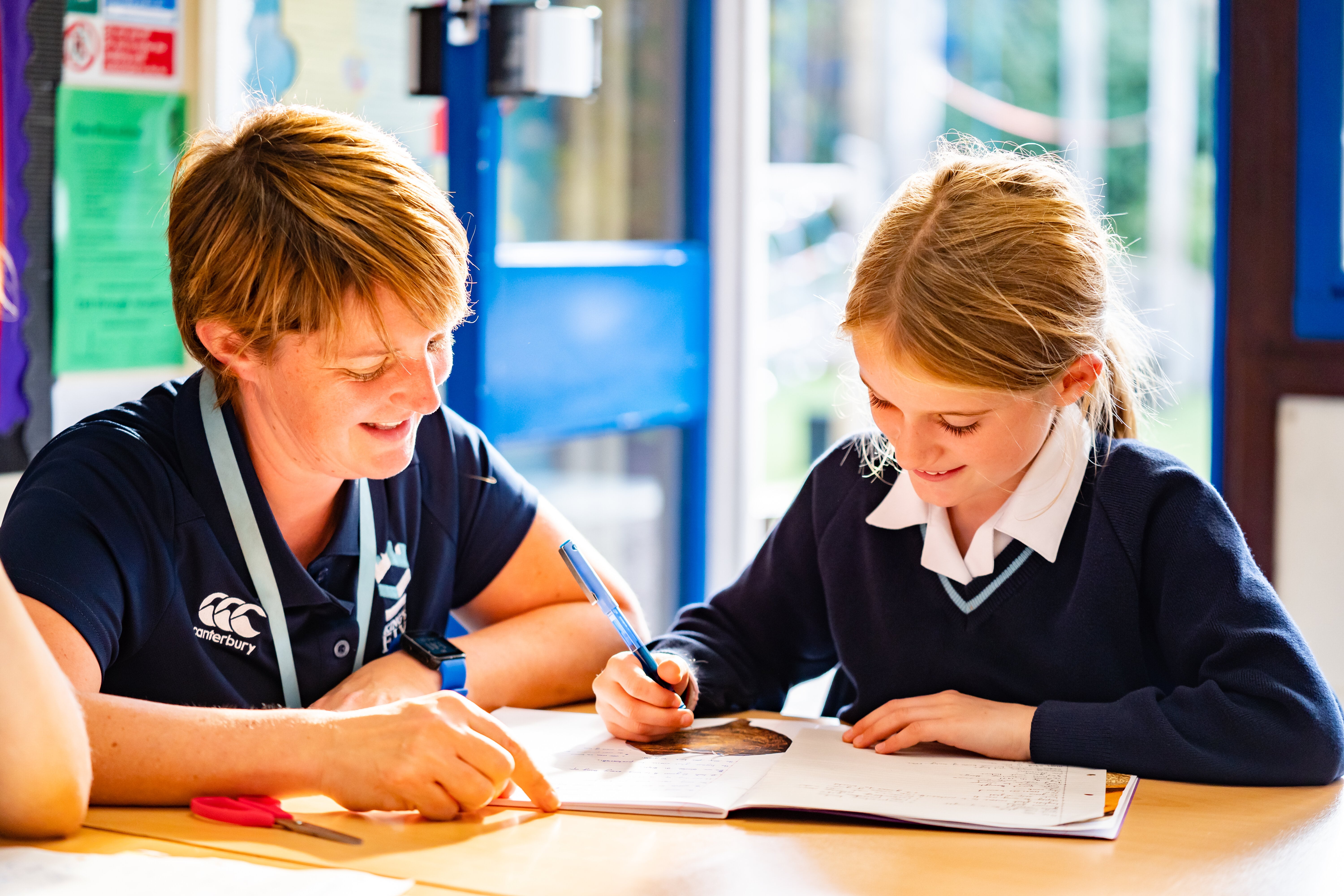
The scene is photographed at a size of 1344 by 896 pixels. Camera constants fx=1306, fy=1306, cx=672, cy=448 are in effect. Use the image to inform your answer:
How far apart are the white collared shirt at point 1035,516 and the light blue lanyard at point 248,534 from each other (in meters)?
0.65

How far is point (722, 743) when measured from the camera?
1267 mm

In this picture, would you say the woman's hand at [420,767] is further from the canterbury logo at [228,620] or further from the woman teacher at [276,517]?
the canterbury logo at [228,620]

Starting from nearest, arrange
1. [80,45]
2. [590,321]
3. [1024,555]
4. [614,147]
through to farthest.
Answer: [1024,555] < [80,45] < [590,321] < [614,147]

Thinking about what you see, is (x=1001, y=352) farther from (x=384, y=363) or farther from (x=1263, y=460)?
(x=1263, y=460)

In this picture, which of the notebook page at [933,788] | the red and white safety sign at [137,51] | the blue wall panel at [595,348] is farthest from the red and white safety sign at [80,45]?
the notebook page at [933,788]

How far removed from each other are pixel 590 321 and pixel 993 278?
1396mm

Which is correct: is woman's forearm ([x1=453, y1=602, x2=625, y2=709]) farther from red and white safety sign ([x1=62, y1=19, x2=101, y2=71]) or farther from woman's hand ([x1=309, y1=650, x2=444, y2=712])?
red and white safety sign ([x1=62, y1=19, x2=101, y2=71])

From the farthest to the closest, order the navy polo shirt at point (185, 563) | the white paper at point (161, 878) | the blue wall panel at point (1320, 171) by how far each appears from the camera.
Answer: the blue wall panel at point (1320, 171) < the navy polo shirt at point (185, 563) < the white paper at point (161, 878)

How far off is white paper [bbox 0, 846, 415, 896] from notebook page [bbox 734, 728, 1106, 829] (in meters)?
0.32

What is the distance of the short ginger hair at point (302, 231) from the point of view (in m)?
1.20

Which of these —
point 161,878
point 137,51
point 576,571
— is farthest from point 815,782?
point 137,51

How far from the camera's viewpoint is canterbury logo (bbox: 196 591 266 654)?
1237 mm

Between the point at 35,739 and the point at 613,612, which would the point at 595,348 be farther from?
the point at 35,739

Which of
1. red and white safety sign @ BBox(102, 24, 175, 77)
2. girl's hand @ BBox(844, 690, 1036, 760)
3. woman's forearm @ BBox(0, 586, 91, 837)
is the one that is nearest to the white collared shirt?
girl's hand @ BBox(844, 690, 1036, 760)
